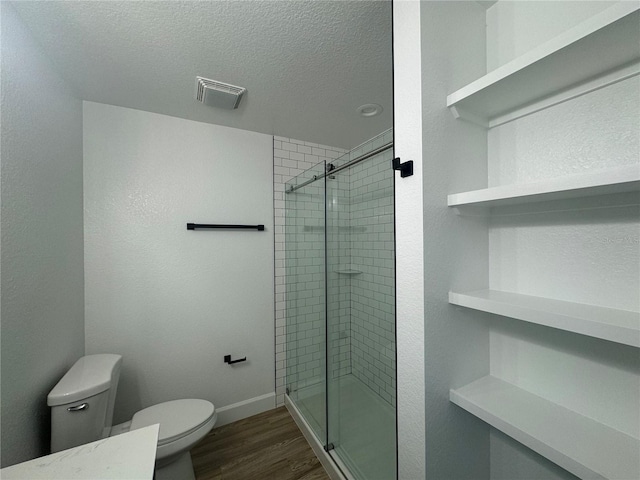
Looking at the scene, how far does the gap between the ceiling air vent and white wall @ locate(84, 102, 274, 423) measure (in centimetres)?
37

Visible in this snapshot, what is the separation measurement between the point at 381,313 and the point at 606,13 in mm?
1303

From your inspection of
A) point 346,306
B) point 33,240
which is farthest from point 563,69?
point 33,240

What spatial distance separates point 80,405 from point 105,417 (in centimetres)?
21

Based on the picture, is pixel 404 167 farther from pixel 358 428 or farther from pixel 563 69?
pixel 358 428

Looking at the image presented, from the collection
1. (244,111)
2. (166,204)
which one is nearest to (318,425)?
(166,204)

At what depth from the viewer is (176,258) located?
1870 mm

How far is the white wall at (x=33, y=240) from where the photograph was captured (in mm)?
997

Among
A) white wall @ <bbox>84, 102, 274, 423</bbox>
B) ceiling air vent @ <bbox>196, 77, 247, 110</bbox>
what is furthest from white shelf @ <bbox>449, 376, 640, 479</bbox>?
ceiling air vent @ <bbox>196, 77, 247, 110</bbox>

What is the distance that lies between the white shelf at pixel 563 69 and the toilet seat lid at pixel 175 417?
1970 millimetres

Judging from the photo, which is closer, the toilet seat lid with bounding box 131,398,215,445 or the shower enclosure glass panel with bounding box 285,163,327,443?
the toilet seat lid with bounding box 131,398,215,445

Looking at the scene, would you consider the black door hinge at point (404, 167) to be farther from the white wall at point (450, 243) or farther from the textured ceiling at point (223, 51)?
the textured ceiling at point (223, 51)

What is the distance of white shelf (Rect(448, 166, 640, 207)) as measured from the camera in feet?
1.85

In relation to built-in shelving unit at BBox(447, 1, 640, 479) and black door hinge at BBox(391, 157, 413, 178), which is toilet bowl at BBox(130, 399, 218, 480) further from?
black door hinge at BBox(391, 157, 413, 178)

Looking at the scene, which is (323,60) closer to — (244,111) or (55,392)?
(244,111)
